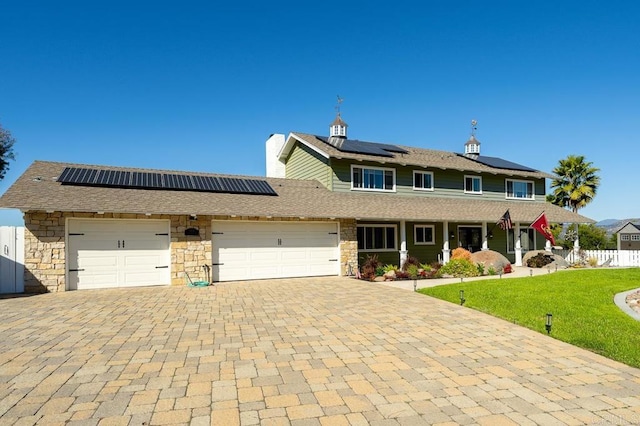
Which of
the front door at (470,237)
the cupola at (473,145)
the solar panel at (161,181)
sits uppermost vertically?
the cupola at (473,145)

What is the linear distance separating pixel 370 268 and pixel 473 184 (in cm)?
1095

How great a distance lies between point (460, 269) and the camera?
17969 mm

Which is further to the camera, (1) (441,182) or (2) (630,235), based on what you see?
(2) (630,235)

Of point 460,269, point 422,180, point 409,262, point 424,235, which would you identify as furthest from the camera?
point 422,180

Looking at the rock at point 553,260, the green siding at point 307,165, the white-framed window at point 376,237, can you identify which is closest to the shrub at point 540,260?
the rock at point 553,260

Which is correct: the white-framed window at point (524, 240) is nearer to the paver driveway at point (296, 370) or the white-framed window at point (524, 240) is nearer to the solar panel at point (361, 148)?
the solar panel at point (361, 148)

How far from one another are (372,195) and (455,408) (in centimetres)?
1680

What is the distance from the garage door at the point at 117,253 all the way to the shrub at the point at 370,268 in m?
8.12

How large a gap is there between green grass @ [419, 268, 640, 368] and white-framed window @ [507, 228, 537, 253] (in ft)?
28.5

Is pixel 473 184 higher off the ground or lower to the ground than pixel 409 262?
higher

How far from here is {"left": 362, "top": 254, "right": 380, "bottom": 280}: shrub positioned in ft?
55.8

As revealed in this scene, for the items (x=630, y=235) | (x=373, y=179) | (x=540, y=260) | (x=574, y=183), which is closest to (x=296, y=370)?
(x=373, y=179)

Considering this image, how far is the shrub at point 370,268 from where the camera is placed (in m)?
17.0

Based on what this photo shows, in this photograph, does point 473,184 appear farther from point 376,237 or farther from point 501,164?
point 376,237
